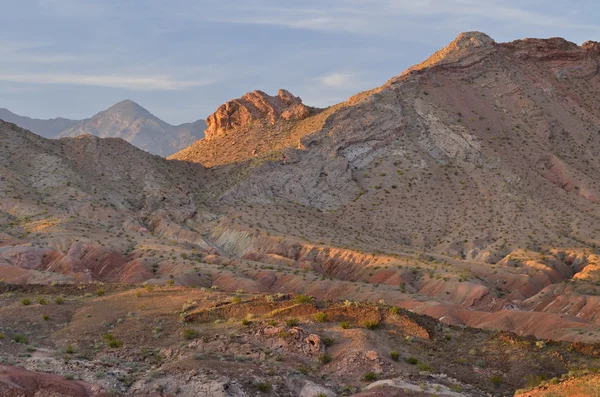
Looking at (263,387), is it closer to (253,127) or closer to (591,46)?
(253,127)

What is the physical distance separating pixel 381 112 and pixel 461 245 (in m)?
24.5

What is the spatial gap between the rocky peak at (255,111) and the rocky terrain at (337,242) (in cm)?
30

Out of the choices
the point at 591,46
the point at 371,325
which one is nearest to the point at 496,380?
the point at 371,325

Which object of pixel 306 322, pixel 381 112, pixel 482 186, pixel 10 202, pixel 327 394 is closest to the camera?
pixel 327 394

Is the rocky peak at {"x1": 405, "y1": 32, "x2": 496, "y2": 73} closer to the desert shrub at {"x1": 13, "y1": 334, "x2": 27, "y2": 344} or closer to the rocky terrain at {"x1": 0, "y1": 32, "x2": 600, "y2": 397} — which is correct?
the rocky terrain at {"x1": 0, "y1": 32, "x2": 600, "y2": 397}

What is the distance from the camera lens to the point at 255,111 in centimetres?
10375

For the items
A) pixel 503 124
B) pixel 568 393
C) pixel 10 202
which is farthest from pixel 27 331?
pixel 503 124

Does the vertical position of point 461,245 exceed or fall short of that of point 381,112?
it falls short

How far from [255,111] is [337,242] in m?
38.2

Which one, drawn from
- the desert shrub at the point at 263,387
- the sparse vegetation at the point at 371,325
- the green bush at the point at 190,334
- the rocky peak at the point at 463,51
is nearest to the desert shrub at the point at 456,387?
the sparse vegetation at the point at 371,325

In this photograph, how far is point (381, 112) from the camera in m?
91.2

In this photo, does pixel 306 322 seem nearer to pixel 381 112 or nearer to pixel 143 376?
pixel 143 376

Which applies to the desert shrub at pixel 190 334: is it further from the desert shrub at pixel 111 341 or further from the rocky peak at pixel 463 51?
the rocky peak at pixel 463 51

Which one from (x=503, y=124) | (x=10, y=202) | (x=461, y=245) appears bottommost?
(x=461, y=245)
